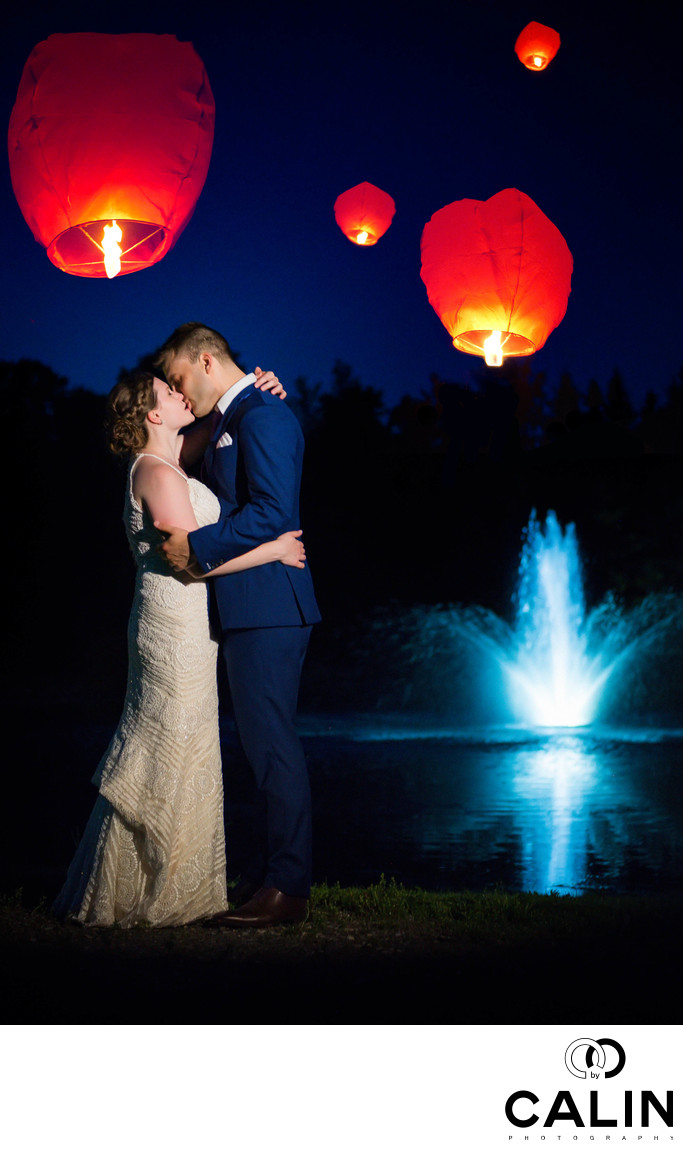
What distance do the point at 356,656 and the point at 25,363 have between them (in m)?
10.5

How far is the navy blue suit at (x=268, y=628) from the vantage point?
12.7 feet

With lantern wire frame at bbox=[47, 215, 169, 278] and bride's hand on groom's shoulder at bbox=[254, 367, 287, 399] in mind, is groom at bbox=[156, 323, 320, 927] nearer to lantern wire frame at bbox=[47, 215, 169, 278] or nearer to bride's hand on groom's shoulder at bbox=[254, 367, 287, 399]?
A: bride's hand on groom's shoulder at bbox=[254, 367, 287, 399]

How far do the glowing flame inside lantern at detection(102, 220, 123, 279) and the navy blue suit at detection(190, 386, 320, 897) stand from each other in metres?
1.40

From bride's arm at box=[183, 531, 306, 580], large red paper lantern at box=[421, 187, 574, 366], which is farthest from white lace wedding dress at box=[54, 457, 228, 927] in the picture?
large red paper lantern at box=[421, 187, 574, 366]

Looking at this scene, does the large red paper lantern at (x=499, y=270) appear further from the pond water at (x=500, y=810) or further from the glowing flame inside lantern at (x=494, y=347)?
the pond water at (x=500, y=810)

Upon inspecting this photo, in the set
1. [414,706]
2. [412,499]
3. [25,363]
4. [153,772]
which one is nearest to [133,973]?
[153,772]

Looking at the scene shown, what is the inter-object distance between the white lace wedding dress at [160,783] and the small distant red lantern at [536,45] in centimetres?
663

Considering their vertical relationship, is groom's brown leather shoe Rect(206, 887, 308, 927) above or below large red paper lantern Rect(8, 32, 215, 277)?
below

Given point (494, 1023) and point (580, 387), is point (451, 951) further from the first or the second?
point (580, 387)

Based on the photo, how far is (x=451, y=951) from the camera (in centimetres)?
368

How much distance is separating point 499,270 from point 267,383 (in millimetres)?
3485

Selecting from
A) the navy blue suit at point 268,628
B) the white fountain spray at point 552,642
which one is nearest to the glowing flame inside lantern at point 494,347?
the navy blue suit at point 268,628

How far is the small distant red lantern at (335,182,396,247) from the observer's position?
32.4ft
